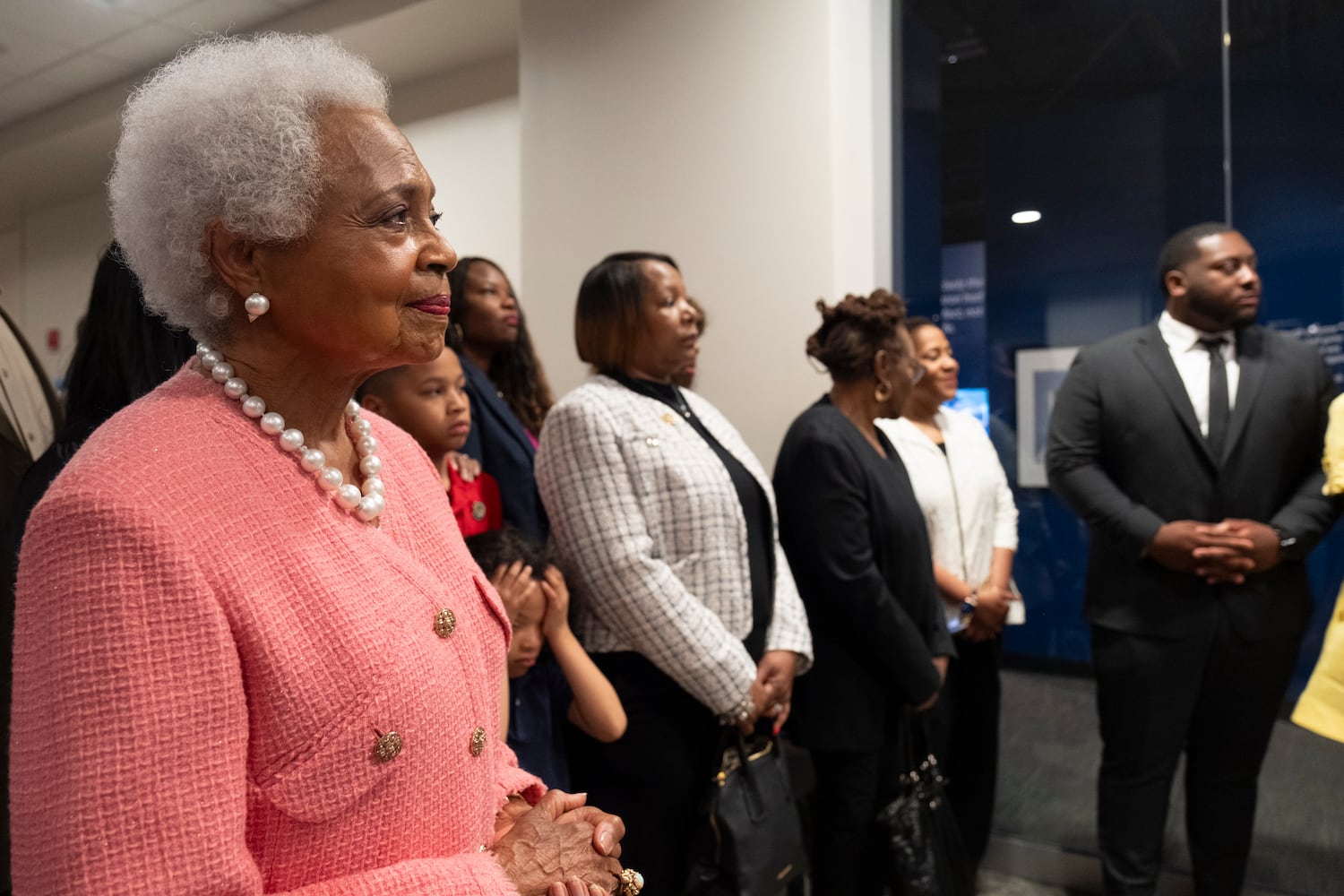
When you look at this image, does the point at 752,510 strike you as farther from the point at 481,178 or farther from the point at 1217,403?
the point at 481,178

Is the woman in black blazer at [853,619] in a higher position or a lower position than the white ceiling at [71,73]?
lower

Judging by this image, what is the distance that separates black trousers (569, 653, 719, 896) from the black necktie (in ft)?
5.39

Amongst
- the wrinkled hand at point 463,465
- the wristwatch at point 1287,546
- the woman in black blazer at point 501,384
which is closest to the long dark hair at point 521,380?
the woman in black blazer at point 501,384

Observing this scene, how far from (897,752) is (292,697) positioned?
1.99m

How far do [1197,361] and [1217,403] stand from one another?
141 millimetres

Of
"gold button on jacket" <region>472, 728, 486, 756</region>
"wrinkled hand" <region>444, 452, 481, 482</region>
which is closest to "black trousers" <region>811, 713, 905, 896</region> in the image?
"wrinkled hand" <region>444, 452, 481, 482</region>

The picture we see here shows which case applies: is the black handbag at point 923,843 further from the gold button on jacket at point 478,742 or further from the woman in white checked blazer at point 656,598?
the gold button on jacket at point 478,742

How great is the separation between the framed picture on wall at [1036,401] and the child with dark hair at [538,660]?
6.04 feet

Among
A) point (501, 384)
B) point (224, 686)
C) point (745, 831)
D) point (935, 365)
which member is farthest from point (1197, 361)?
point (224, 686)

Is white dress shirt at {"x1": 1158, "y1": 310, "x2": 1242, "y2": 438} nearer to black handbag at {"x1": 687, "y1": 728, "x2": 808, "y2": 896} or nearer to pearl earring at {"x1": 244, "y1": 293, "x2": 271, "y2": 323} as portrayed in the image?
black handbag at {"x1": 687, "y1": 728, "x2": 808, "y2": 896}

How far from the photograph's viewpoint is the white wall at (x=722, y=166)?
3.00m

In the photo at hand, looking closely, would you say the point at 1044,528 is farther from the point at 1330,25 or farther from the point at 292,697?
the point at 292,697

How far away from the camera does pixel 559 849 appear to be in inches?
39.9

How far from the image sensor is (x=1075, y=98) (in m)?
3.03
